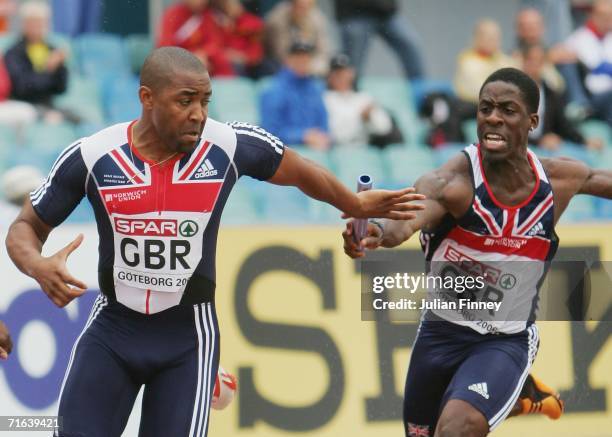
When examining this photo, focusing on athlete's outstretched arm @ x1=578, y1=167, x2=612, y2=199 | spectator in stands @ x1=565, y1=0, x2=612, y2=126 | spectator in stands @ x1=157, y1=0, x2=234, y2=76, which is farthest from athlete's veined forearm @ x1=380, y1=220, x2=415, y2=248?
spectator in stands @ x1=565, y1=0, x2=612, y2=126

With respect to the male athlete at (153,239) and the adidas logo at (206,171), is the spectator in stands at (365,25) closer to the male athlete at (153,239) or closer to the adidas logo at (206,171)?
the male athlete at (153,239)

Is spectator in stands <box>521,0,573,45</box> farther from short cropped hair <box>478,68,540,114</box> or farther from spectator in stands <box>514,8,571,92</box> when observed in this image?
short cropped hair <box>478,68,540,114</box>

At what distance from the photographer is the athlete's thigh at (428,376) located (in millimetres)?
7340

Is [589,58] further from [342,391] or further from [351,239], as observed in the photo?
[351,239]

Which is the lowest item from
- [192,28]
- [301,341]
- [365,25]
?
[301,341]

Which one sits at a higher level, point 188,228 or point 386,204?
point 386,204

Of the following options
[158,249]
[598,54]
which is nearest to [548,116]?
[598,54]

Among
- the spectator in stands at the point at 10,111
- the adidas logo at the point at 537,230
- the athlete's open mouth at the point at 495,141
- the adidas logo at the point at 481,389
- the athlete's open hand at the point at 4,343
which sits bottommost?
the adidas logo at the point at 481,389

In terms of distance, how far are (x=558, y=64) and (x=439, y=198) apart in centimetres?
847

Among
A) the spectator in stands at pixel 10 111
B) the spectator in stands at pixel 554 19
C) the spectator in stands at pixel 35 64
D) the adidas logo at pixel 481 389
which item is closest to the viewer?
the adidas logo at pixel 481 389

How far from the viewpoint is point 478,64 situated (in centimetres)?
1400

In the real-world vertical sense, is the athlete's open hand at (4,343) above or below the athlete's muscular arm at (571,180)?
below

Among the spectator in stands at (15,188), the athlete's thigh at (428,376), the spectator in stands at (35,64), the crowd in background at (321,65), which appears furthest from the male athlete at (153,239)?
the spectator in stands at (35,64)

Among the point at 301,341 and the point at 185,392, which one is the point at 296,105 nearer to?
the point at 301,341
